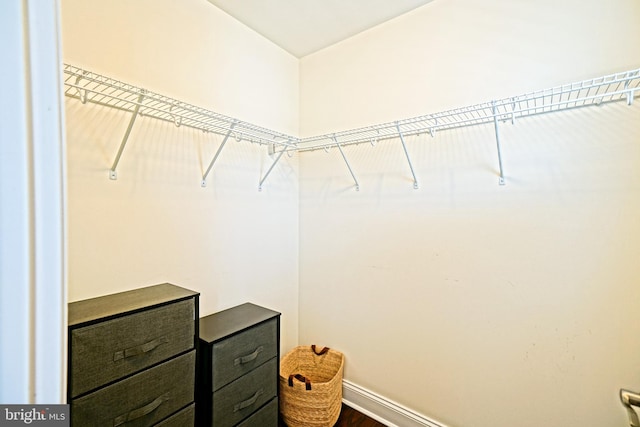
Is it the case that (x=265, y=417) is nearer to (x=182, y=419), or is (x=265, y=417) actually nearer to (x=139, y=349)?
(x=182, y=419)

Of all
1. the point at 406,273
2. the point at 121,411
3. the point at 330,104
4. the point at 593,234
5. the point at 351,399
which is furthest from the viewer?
the point at 330,104

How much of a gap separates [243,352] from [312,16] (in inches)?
77.6

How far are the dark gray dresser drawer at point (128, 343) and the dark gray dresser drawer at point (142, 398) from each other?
3 centimetres

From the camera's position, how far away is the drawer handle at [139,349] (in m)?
1.01

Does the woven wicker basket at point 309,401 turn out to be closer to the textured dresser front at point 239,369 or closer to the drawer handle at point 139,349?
the textured dresser front at point 239,369

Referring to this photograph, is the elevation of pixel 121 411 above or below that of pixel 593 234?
below

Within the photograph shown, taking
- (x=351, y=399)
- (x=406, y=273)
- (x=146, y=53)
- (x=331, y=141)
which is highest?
(x=146, y=53)

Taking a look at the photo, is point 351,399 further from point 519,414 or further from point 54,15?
point 54,15

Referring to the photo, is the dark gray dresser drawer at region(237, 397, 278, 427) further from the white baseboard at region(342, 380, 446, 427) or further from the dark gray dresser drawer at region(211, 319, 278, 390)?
the white baseboard at region(342, 380, 446, 427)

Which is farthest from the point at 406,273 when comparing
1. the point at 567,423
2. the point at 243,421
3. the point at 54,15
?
the point at 54,15

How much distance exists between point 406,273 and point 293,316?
37.9 inches

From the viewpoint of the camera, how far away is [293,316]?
7.15 feet

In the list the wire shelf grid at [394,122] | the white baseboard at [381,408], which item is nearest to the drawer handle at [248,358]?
the white baseboard at [381,408]

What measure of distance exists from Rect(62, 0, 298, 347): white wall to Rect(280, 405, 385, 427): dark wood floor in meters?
0.59
